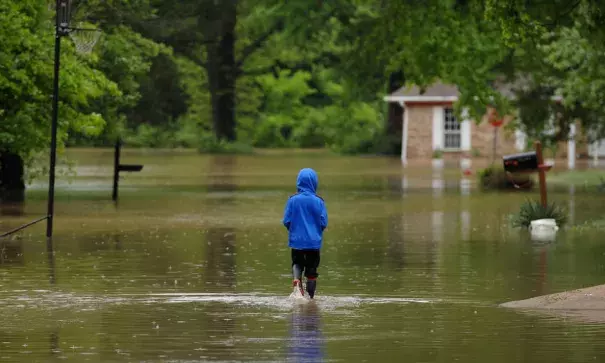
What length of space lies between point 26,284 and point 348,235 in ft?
31.0

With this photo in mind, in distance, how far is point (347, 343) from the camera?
13.1 meters

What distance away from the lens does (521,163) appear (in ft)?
94.6

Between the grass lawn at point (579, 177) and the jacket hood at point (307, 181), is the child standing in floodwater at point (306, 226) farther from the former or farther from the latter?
the grass lawn at point (579, 177)

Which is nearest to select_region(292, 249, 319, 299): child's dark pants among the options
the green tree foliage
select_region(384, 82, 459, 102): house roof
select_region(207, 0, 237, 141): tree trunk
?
the green tree foliage

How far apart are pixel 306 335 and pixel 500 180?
3163 centimetres

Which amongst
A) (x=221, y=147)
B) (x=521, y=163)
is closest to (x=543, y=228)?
(x=521, y=163)

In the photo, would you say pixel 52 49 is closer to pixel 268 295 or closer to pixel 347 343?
pixel 268 295

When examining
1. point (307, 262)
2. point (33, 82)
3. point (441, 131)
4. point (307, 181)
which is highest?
point (441, 131)

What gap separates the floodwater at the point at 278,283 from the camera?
12898 mm

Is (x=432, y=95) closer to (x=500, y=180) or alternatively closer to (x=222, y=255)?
(x=500, y=180)

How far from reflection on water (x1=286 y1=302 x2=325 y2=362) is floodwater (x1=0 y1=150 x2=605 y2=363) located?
0.02m

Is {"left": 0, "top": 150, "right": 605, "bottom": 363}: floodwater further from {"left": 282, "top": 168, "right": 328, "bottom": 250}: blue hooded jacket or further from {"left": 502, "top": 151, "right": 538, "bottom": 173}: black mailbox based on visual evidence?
{"left": 502, "top": 151, "right": 538, "bottom": 173}: black mailbox

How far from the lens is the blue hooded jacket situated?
53.6 feet

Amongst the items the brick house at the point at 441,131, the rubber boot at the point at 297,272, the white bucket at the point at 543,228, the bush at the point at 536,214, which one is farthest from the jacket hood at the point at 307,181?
the brick house at the point at 441,131
